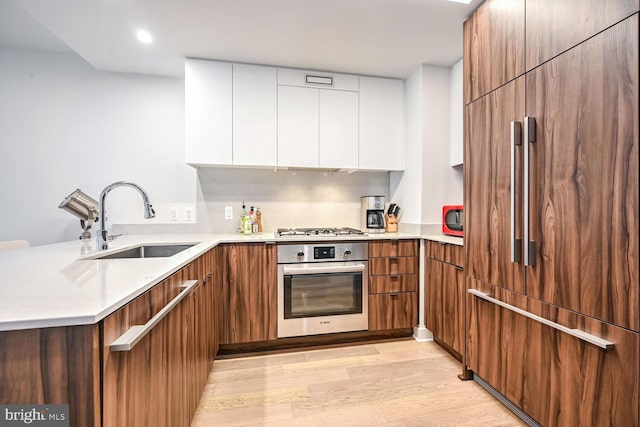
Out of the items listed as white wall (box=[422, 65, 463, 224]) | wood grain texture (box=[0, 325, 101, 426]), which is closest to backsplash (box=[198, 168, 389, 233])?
white wall (box=[422, 65, 463, 224])

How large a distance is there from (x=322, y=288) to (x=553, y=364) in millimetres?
1456

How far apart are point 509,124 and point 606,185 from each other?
557 mm

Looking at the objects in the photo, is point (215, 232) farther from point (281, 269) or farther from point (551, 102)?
point (551, 102)

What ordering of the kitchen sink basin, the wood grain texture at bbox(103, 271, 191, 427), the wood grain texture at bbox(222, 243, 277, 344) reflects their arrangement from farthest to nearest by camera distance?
the wood grain texture at bbox(222, 243, 277, 344), the kitchen sink basin, the wood grain texture at bbox(103, 271, 191, 427)

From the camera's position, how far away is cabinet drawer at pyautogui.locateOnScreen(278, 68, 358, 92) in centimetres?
253

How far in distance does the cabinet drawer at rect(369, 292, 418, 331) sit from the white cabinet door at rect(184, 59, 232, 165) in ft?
5.58

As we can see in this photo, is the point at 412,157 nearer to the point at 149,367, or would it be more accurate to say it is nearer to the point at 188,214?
the point at 188,214

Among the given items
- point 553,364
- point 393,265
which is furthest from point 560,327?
point 393,265

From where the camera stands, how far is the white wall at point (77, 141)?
251 centimetres

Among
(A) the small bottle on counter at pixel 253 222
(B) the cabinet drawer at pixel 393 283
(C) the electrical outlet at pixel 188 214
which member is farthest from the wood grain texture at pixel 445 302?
(C) the electrical outlet at pixel 188 214

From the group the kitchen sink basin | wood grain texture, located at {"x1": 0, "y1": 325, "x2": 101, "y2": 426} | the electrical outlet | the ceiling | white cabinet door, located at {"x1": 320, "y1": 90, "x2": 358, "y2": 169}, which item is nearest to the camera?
wood grain texture, located at {"x1": 0, "y1": 325, "x2": 101, "y2": 426}

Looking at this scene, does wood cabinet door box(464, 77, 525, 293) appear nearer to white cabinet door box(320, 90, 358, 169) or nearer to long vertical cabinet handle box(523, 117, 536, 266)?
long vertical cabinet handle box(523, 117, 536, 266)

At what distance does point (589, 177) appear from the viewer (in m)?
1.13

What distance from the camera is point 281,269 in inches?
90.0
